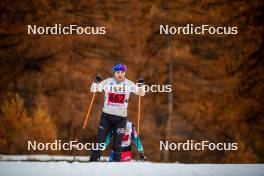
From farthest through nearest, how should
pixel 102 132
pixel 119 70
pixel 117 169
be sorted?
pixel 102 132
pixel 119 70
pixel 117 169

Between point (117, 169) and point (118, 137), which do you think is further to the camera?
point (118, 137)

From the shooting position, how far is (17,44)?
2148cm

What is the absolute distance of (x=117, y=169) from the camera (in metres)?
5.31

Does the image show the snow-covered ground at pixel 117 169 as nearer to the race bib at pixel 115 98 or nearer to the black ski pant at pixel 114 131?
the black ski pant at pixel 114 131

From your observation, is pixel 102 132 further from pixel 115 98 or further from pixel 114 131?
pixel 115 98

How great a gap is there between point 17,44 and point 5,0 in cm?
234

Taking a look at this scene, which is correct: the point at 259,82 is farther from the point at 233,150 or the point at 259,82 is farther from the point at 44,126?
the point at 44,126

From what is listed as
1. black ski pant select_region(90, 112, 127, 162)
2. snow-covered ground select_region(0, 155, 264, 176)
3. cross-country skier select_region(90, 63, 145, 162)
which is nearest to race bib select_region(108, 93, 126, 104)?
cross-country skier select_region(90, 63, 145, 162)

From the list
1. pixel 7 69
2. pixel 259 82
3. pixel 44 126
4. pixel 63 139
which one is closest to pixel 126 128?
pixel 44 126

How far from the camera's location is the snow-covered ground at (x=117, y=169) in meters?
5.12

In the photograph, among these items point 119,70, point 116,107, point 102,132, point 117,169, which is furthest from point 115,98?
point 117,169

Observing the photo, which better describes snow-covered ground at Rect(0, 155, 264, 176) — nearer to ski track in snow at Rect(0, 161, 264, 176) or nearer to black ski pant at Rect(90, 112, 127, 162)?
ski track in snow at Rect(0, 161, 264, 176)

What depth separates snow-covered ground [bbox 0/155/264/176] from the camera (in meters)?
5.12

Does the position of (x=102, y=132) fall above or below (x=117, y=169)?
above
